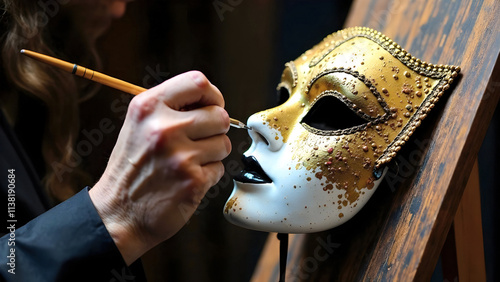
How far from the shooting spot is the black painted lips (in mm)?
842

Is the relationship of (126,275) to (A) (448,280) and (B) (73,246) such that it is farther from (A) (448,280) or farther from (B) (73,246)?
(A) (448,280)

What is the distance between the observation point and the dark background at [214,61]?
1247 millimetres

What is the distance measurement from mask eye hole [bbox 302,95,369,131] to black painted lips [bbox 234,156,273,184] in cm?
12

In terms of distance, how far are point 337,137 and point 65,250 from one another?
1.51 feet

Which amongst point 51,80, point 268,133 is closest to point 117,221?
point 268,133

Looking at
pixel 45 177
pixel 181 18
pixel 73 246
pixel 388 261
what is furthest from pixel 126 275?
pixel 181 18

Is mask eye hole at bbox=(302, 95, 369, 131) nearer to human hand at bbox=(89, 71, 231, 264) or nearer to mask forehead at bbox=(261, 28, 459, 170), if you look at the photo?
mask forehead at bbox=(261, 28, 459, 170)

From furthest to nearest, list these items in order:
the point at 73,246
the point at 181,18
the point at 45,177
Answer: the point at 181,18 < the point at 45,177 < the point at 73,246

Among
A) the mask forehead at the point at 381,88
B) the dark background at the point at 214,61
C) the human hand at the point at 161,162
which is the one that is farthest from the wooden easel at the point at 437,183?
the dark background at the point at 214,61

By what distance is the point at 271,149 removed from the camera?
2.80 feet

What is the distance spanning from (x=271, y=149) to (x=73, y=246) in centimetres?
37

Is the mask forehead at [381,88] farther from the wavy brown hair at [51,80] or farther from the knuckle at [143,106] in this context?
the wavy brown hair at [51,80]

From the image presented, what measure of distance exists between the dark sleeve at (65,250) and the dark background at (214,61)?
1.91 feet

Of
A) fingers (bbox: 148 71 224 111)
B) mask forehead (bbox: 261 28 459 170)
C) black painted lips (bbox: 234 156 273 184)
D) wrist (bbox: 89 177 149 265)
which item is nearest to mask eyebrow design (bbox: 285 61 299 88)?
mask forehead (bbox: 261 28 459 170)
